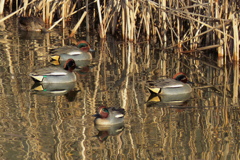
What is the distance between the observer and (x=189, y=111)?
343 inches

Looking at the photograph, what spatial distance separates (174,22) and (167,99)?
15.8 feet

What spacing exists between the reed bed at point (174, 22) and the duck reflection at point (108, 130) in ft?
15.0

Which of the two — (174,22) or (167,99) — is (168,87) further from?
(174,22)

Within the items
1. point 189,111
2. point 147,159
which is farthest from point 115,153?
point 189,111

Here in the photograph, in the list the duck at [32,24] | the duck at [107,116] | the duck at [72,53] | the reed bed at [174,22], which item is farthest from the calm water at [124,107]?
the duck at [32,24]

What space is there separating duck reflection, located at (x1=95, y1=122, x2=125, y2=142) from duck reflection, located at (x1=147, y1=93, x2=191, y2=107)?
126cm

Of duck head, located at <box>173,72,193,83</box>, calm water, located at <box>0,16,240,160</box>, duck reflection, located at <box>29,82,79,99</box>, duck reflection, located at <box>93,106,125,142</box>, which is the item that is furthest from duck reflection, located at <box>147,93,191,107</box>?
duck reflection, located at <box>29,82,79,99</box>

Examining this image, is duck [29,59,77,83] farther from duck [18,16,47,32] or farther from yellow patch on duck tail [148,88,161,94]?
duck [18,16,47,32]

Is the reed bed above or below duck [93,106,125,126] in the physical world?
above

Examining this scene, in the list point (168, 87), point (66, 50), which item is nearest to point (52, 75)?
point (168, 87)

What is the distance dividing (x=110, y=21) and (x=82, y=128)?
25.7ft

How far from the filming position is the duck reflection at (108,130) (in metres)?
7.48

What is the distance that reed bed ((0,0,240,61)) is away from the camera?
1206 centimetres

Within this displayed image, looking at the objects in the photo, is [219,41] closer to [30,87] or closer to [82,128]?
[30,87]
